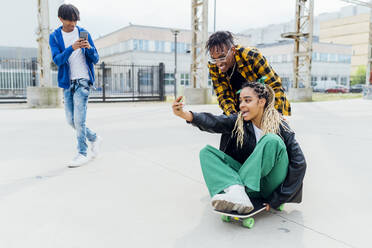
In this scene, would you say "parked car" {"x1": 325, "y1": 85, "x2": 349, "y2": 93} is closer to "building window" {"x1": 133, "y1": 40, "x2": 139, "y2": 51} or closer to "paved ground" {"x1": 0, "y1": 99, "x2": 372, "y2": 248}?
"building window" {"x1": 133, "y1": 40, "x2": 139, "y2": 51}

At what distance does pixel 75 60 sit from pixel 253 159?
8.14ft

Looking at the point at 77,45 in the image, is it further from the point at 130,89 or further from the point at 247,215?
the point at 130,89

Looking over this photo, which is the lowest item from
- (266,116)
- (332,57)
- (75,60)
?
(266,116)

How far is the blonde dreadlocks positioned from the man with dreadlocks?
0.21 m

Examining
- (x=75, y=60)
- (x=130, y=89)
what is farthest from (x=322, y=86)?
(x=75, y=60)

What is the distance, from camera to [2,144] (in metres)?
4.71

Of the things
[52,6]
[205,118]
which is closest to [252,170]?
[205,118]

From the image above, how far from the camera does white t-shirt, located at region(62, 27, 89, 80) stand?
3570 mm

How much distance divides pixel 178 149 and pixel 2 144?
2.61m

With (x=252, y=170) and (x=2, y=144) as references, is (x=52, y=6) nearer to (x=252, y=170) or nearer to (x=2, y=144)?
(x=2, y=144)

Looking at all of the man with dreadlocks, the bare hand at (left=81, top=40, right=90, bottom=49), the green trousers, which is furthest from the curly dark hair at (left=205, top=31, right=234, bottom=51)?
the bare hand at (left=81, top=40, right=90, bottom=49)

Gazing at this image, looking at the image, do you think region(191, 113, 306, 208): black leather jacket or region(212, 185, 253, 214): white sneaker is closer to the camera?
region(212, 185, 253, 214): white sneaker

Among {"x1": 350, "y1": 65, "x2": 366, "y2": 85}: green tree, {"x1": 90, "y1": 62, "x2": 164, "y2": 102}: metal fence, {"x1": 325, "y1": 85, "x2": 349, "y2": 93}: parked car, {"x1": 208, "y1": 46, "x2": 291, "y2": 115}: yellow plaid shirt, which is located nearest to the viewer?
{"x1": 208, "y1": 46, "x2": 291, "y2": 115}: yellow plaid shirt

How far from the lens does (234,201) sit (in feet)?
6.47
